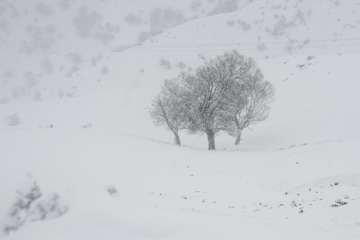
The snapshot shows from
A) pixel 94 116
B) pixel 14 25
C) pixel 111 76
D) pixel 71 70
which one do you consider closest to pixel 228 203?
pixel 94 116

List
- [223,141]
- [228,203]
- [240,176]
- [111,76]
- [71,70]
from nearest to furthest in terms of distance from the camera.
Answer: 1. [228,203]
2. [240,176]
3. [223,141]
4. [111,76]
5. [71,70]

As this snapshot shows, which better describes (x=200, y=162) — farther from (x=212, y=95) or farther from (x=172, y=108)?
(x=172, y=108)

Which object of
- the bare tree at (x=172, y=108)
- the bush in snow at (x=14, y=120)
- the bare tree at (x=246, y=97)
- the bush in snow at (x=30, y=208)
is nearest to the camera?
the bush in snow at (x=30, y=208)

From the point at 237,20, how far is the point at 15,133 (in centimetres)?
6149

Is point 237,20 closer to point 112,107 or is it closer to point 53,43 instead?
point 112,107

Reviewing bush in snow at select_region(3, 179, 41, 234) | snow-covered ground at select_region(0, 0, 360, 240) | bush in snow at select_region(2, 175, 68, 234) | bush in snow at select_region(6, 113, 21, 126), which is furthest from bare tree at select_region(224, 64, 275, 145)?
bush in snow at select_region(6, 113, 21, 126)

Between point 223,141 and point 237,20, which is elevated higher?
point 237,20

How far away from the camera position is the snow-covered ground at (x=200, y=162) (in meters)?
11.5

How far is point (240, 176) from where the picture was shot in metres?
25.2

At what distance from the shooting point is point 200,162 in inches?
1145

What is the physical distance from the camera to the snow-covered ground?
11461 mm

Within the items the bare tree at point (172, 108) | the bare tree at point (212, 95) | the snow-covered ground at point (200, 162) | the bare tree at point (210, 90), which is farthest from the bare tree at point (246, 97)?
the bare tree at point (172, 108)

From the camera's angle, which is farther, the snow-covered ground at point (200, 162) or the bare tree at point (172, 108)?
the bare tree at point (172, 108)

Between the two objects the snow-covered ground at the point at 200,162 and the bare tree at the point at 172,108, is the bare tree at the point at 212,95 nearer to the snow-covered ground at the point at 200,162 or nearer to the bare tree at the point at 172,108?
the bare tree at the point at 172,108
